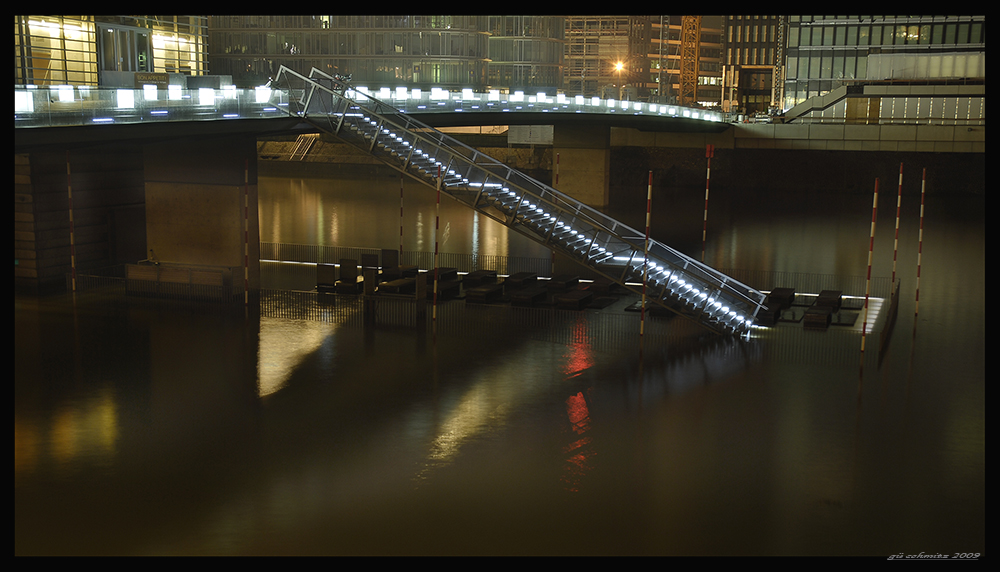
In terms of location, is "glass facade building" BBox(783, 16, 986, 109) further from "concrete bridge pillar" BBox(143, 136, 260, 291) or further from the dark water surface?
"concrete bridge pillar" BBox(143, 136, 260, 291)

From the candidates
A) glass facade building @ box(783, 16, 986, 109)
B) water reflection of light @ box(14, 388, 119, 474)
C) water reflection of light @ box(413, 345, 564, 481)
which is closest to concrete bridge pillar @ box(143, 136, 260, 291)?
water reflection of light @ box(14, 388, 119, 474)

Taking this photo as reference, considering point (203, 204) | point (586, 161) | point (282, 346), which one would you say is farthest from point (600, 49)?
point (282, 346)

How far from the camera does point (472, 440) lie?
771 inches

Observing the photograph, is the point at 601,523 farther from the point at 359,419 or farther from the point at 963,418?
the point at 963,418

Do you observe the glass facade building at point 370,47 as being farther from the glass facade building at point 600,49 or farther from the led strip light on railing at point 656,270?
the led strip light on railing at point 656,270

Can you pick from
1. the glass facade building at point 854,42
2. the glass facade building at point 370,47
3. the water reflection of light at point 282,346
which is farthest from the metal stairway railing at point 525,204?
the glass facade building at point 370,47

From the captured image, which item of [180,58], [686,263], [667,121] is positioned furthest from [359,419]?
[667,121]

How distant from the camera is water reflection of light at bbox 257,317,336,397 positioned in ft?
78.7

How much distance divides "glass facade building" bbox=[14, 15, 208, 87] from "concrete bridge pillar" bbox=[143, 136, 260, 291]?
17782mm

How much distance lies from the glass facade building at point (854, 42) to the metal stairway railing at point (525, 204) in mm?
79165

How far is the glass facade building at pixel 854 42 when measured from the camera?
320 feet

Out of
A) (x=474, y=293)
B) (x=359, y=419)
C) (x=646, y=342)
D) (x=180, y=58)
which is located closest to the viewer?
(x=359, y=419)

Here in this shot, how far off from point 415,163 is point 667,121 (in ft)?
147

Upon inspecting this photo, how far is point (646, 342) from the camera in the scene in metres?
28.4
